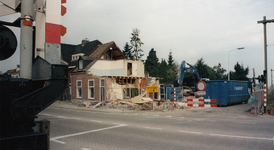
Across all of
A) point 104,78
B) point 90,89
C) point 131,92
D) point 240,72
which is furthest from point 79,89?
point 240,72

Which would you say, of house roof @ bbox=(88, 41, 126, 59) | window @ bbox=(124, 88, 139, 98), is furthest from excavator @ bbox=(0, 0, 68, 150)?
house roof @ bbox=(88, 41, 126, 59)

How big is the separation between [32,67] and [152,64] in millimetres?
69885

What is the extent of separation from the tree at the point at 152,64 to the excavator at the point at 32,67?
67.6 metres

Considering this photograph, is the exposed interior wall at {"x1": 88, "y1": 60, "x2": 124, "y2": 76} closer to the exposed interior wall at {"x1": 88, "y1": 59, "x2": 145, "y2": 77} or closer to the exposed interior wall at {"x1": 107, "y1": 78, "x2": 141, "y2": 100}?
the exposed interior wall at {"x1": 88, "y1": 59, "x2": 145, "y2": 77}

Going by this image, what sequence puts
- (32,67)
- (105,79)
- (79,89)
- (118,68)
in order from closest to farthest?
(32,67), (105,79), (79,89), (118,68)

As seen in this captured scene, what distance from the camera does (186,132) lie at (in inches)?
332

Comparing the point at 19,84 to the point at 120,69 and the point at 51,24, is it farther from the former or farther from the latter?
the point at 120,69

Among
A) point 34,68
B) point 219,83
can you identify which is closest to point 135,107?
point 219,83

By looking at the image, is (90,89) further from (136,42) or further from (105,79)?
(136,42)

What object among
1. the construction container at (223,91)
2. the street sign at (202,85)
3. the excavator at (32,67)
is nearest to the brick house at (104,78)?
the construction container at (223,91)

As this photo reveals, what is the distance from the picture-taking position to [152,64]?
2859 inches

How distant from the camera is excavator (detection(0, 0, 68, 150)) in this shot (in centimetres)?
262

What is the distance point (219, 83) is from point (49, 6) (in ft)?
63.8

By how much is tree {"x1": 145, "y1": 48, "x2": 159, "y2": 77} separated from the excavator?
6761cm
